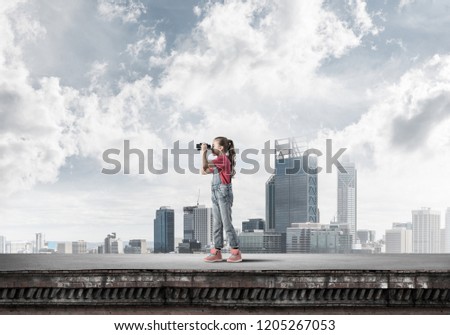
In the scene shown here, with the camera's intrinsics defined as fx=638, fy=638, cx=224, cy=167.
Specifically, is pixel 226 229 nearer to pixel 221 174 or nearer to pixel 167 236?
pixel 221 174

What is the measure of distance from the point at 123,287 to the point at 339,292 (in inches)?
128

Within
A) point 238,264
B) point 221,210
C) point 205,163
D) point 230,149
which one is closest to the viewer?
point 238,264

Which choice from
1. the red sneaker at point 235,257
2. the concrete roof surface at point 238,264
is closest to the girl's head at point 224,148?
the red sneaker at point 235,257

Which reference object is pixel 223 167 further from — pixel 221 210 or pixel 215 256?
pixel 215 256

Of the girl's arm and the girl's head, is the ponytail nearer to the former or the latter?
the girl's head

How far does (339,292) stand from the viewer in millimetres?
9547

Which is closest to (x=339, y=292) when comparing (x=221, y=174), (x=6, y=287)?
(x=221, y=174)

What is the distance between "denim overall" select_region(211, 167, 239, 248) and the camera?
12133mm

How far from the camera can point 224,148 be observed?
40.1 ft

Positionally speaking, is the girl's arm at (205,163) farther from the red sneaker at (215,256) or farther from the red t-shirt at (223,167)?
the red sneaker at (215,256)

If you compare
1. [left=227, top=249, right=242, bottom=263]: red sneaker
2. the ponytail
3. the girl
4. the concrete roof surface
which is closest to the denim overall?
the girl

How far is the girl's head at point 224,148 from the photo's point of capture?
40.0ft

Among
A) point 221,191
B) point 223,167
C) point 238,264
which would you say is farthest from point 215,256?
point 223,167

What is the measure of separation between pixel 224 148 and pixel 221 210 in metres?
1.19
